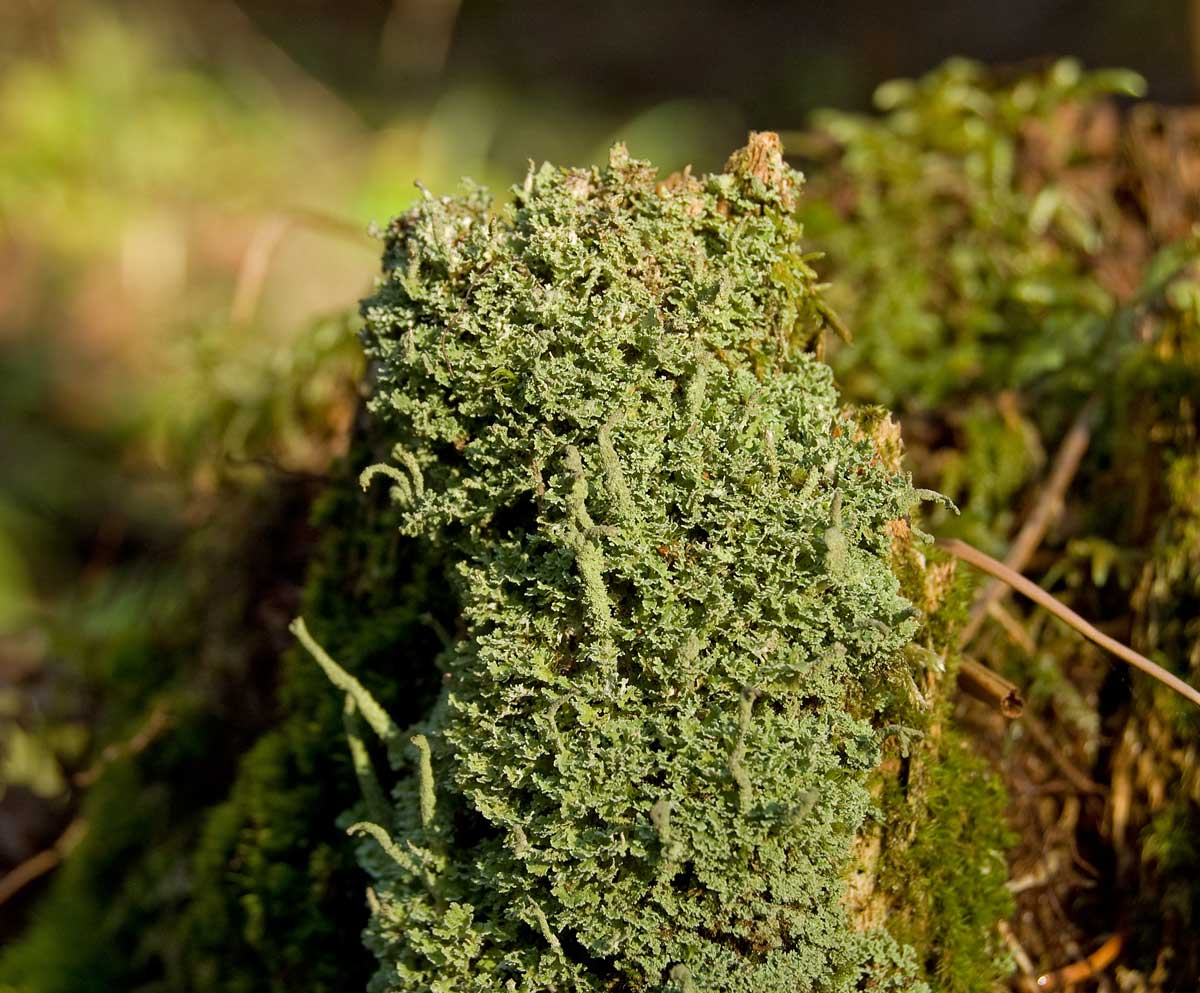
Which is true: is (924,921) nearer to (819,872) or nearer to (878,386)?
(819,872)

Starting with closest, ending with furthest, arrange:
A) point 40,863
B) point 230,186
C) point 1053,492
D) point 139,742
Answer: point 1053,492, point 139,742, point 40,863, point 230,186

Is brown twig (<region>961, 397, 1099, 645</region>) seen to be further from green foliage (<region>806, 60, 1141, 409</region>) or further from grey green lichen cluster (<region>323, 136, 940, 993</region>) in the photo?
grey green lichen cluster (<region>323, 136, 940, 993</region>)

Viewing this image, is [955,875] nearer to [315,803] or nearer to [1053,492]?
[1053,492]

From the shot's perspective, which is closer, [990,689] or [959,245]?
[990,689]

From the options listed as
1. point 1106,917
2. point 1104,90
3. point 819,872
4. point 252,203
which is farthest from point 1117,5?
point 819,872

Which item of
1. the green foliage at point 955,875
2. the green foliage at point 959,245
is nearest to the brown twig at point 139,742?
the green foliage at point 955,875

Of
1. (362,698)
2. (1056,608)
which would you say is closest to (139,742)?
(362,698)

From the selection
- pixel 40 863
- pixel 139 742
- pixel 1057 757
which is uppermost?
pixel 1057 757

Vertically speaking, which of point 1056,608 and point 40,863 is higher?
point 1056,608
